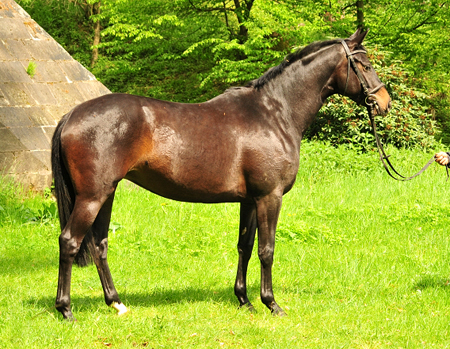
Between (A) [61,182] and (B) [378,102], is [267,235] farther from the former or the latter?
(A) [61,182]

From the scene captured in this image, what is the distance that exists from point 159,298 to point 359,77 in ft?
9.64

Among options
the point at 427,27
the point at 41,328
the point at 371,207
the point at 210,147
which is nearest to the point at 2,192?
the point at 41,328

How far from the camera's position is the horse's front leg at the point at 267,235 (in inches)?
182

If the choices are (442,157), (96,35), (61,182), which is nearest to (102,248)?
(61,182)

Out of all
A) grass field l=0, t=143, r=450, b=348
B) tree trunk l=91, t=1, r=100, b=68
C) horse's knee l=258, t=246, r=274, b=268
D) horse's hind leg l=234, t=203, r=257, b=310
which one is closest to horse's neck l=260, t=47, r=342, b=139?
horse's hind leg l=234, t=203, r=257, b=310

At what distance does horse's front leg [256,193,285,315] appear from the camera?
4.63 metres

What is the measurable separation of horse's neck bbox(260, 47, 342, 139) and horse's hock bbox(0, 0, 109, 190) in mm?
4798

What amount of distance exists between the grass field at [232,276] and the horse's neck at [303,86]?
6.12 feet

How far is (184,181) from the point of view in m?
4.45

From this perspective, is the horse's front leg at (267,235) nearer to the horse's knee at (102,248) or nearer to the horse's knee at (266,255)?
the horse's knee at (266,255)

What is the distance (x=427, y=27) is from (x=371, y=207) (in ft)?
31.9

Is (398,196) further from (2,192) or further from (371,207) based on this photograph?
(2,192)

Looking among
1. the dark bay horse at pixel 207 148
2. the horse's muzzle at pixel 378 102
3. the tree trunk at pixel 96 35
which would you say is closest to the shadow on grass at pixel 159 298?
the dark bay horse at pixel 207 148

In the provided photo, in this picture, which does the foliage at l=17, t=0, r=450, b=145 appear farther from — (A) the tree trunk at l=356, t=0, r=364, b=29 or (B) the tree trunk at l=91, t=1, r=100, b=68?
(B) the tree trunk at l=91, t=1, r=100, b=68
